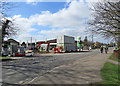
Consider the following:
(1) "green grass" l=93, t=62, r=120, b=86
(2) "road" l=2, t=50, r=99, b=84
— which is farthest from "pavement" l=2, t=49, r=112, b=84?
(1) "green grass" l=93, t=62, r=120, b=86

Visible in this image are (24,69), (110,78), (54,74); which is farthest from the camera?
(24,69)

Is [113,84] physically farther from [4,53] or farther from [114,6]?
[4,53]

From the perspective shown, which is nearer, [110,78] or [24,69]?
[110,78]

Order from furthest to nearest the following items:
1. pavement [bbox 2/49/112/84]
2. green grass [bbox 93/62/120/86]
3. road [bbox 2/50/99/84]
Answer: road [bbox 2/50/99/84]
pavement [bbox 2/49/112/84]
green grass [bbox 93/62/120/86]

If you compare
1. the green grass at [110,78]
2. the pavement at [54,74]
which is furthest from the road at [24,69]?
the green grass at [110,78]

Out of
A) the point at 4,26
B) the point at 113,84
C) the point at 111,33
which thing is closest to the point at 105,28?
the point at 111,33

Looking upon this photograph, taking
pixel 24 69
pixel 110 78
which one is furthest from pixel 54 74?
pixel 24 69

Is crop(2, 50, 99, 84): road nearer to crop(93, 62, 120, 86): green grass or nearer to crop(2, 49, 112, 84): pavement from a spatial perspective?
crop(2, 49, 112, 84): pavement

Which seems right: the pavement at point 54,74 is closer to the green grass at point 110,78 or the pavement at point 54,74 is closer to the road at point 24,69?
the road at point 24,69

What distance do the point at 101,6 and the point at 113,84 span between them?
22.2 ft

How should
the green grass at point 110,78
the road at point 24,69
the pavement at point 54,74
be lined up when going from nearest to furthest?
the green grass at point 110,78, the pavement at point 54,74, the road at point 24,69

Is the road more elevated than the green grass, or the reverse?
the green grass

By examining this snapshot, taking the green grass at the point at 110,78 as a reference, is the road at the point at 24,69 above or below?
below

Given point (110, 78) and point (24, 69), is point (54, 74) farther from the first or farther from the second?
point (24, 69)
